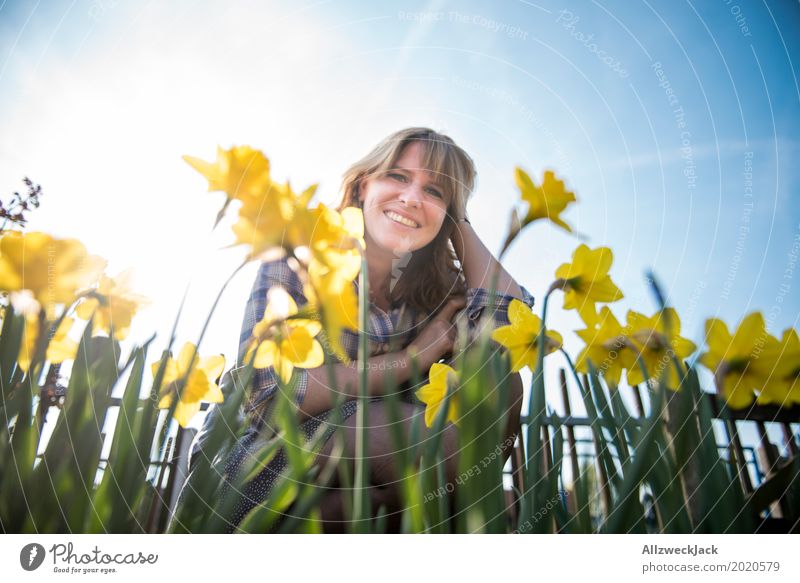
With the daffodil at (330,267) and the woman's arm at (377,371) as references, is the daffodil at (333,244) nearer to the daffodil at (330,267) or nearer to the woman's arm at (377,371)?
the daffodil at (330,267)

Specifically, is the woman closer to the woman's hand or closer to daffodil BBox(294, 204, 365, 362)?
the woman's hand

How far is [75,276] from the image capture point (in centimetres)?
31

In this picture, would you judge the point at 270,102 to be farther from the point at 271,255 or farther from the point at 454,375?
the point at 454,375

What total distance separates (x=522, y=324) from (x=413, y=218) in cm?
38

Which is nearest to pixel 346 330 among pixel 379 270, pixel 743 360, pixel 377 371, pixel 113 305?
pixel 377 371

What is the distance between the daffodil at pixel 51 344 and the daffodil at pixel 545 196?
1.19 ft

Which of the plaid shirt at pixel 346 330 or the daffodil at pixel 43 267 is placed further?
the plaid shirt at pixel 346 330

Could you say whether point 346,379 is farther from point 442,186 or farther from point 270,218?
point 442,186

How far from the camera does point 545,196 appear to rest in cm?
44

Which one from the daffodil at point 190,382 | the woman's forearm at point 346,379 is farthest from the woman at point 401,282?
the daffodil at point 190,382

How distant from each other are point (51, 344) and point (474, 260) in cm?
57

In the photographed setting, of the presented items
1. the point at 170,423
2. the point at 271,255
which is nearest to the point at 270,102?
the point at 271,255
